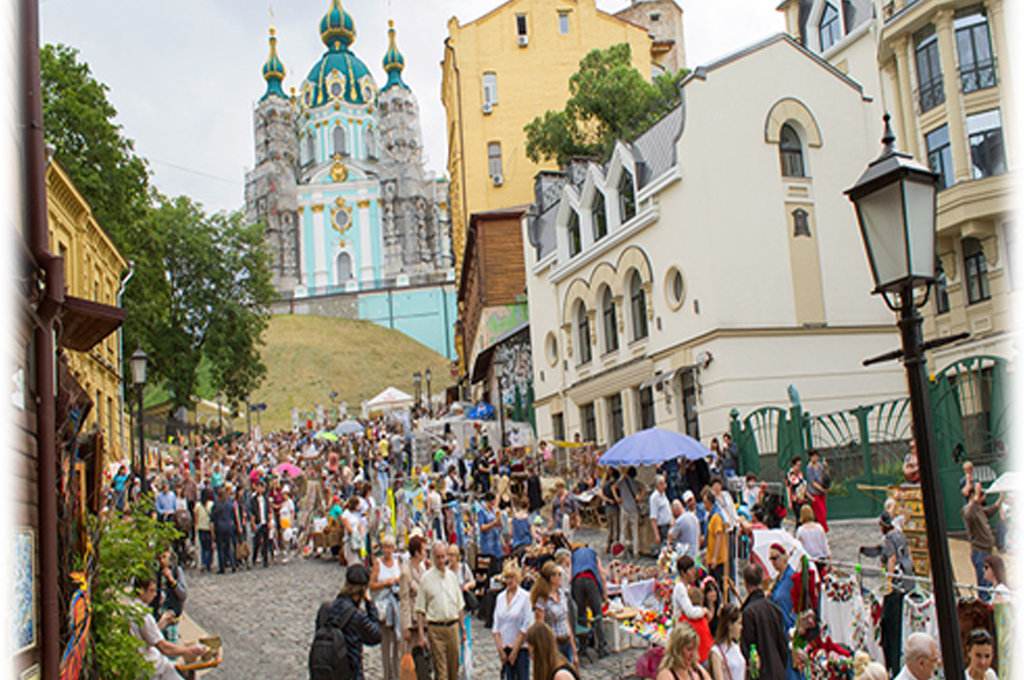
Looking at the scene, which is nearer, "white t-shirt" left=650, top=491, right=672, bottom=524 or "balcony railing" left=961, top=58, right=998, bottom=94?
"white t-shirt" left=650, top=491, right=672, bottom=524

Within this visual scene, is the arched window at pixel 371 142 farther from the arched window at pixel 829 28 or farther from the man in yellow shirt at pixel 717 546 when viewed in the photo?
the man in yellow shirt at pixel 717 546

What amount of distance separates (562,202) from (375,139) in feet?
285

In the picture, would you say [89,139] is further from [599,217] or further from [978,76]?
[978,76]

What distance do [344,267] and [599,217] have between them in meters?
79.0

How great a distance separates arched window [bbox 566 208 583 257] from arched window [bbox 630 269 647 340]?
11.9 ft

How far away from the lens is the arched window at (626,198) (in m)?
27.7

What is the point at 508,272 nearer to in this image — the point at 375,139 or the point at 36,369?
the point at 36,369

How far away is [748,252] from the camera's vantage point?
79.1 ft

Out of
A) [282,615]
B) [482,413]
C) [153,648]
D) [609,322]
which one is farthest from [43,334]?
[482,413]

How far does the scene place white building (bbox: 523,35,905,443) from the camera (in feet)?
78.3

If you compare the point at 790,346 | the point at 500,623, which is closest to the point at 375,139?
the point at 790,346

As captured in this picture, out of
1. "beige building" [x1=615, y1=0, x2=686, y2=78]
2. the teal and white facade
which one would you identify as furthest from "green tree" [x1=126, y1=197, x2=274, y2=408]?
the teal and white facade

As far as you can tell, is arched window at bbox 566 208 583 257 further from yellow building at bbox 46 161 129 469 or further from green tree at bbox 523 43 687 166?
yellow building at bbox 46 161 129 469

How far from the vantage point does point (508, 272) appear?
1710 inches
